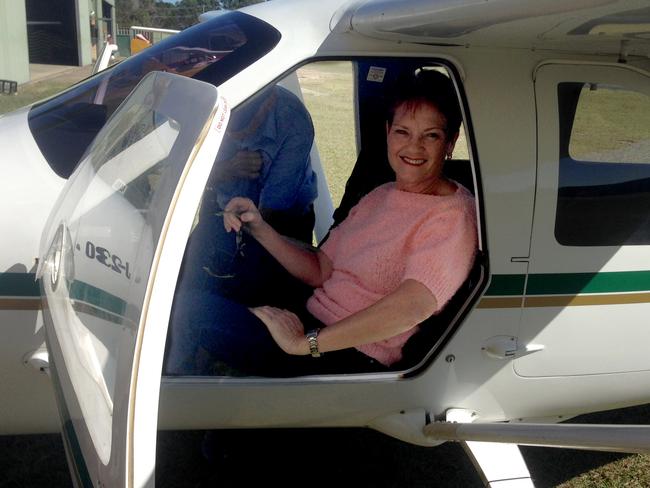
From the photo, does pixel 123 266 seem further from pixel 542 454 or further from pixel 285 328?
pixel 542 454

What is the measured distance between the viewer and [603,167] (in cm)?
254

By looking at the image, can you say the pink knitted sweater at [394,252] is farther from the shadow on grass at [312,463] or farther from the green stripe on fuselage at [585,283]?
the shadow on grass at [312,463]

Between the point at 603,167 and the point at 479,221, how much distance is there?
20.6 inches

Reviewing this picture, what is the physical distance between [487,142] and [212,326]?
1.06 meters

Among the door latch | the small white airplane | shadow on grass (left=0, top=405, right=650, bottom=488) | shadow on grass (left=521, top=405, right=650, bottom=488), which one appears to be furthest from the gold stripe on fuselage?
shadow on grass (left=521, top=405, right=650, bottom=488)

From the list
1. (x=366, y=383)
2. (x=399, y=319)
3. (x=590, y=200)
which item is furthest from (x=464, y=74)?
(x=366, y=383)

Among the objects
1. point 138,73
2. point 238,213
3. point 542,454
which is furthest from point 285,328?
point 542,454

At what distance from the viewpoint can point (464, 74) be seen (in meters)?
2.34

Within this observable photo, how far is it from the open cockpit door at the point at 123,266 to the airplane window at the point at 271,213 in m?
0.44

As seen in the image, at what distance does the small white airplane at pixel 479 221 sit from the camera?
6.63ft

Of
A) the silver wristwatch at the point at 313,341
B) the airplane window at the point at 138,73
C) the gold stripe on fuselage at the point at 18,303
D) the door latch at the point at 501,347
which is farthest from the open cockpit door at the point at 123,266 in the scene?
the door latch at the point at 501,347

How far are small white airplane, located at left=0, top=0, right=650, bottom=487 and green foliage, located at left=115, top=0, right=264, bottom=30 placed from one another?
4823 cm

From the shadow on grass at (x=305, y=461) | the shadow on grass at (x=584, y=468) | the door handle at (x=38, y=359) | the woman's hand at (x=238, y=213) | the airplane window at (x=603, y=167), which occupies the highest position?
the airplane window at (x=603, y=167)

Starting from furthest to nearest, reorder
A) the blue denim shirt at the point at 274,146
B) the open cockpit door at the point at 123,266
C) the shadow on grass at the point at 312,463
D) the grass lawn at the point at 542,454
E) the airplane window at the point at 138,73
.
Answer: the grass lawn at the point at 542,454 < the shadow on grass at the point at 312,463 < the blue denim shirt at the point at 274,146 < the airplane window at the point at 138,73 < the open cockpit door at the point at 123,266
